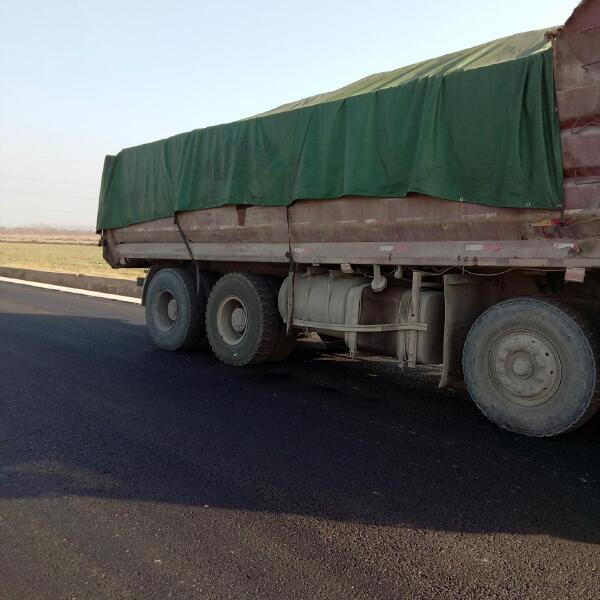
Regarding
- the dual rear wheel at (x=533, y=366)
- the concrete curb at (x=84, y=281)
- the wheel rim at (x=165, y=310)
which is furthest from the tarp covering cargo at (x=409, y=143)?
the concrete curb at (x=84, y=281)

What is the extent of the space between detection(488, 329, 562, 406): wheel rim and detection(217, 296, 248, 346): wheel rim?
12.1 feet

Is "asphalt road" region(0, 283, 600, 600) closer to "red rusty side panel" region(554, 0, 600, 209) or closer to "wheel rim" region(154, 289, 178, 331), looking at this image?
"red rusty side panel" region(554, 0, 600, 209)

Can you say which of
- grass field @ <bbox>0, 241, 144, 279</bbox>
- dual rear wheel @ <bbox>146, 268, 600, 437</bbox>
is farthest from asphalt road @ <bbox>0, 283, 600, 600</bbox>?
grass field @ <bbox>0, 241, 144, 279</bbox>

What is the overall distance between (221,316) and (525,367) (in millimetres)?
4444

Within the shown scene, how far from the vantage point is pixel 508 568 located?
2947mm

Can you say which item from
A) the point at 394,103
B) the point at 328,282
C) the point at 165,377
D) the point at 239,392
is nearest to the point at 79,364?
the point at 165,377

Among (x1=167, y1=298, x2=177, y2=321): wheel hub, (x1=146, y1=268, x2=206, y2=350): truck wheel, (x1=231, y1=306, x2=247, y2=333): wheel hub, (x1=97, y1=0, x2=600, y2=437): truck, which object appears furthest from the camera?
(x1=167, y1=298, x2=177, y2=321): wheel hub

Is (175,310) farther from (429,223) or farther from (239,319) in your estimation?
(429,223)

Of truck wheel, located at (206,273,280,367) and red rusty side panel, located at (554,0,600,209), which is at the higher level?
red rusty side panel, located at (554,0,600,209)

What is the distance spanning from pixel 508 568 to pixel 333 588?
90 centimetres

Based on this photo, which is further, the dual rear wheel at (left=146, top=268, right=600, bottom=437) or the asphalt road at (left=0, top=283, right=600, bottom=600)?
the dual rear wheel at (left=146, top=268, right=600, bottom=437)

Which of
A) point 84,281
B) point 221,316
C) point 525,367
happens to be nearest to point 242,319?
point 221,316

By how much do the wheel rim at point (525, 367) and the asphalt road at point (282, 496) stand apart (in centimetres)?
38

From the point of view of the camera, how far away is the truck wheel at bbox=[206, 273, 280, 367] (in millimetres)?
7676
